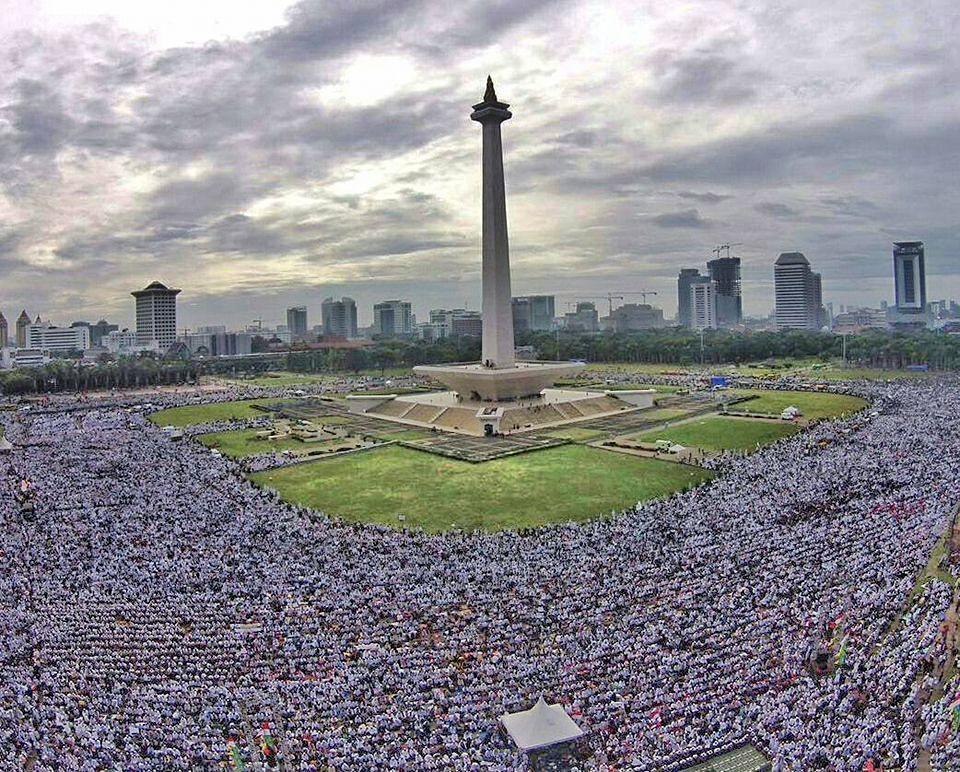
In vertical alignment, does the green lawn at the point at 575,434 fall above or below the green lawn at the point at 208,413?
below

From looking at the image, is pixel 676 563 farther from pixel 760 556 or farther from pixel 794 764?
pixel 794 764

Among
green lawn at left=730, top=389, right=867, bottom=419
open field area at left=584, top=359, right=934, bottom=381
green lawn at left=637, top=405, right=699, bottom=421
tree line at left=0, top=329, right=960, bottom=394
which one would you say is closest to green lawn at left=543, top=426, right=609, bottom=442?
green lawn at left=637, top=405, right=699, bottom=421

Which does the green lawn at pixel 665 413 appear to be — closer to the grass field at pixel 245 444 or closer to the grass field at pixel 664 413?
the grass field at pixel 664 413

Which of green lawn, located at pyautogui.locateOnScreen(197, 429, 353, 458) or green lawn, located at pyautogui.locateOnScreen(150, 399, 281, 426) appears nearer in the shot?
green lawn, located at pyautogui.locateOnScreen(197, 429, 353, 458)

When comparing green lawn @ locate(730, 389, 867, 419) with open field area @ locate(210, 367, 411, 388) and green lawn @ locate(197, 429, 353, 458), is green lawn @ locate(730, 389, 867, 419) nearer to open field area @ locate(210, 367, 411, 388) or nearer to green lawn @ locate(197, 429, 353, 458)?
green lawn @ locate(197, 429, 353, 458)

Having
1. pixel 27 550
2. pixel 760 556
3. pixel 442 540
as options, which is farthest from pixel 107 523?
pixel 760 556

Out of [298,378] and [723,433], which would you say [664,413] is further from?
[298,378]

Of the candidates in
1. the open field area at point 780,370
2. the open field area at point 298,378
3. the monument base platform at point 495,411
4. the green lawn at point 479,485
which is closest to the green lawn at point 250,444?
the green lawn at point 479,485

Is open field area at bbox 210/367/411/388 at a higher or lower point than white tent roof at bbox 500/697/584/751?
higher
